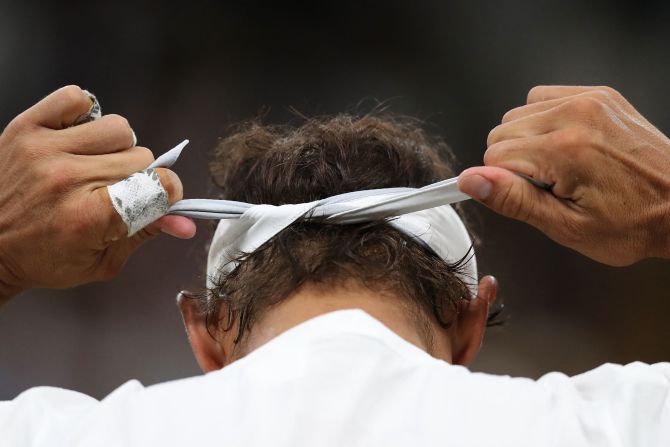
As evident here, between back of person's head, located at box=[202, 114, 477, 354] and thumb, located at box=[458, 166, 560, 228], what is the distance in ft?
0.47

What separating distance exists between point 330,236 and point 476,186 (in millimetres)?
229

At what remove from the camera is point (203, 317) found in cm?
135

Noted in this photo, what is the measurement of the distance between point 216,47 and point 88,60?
1.76ft

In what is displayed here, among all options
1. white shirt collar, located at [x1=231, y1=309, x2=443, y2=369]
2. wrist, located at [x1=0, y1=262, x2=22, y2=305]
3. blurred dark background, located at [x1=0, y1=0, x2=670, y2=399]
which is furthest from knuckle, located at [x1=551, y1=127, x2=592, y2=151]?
blurred dark background, located at [x1=0, y1=0, x2=670, y2=399]

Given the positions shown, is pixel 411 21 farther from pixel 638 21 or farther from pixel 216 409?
pixel 216 409

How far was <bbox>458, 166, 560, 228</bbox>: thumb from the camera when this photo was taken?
1145mm

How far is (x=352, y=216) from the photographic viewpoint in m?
1.19

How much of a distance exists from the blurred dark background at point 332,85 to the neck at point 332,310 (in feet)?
6.88

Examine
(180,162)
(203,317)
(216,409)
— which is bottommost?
(180,162)

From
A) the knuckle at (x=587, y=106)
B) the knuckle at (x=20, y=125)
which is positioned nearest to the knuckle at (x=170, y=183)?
the knuckle at (x=20, y=125)

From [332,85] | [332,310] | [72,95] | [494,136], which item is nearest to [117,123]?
[72,95]

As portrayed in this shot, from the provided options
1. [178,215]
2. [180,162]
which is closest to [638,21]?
[180,162]

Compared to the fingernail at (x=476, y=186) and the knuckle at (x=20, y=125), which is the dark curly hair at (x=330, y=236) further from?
the knuckle at (x=20, y=125)

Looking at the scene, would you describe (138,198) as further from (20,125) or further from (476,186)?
(476,186)
